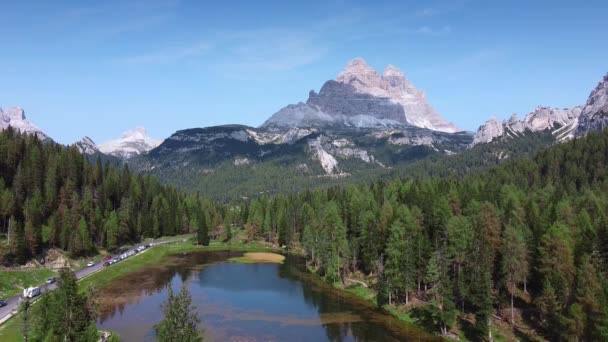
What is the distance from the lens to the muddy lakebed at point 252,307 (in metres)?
83.4

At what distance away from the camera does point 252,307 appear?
102250mm

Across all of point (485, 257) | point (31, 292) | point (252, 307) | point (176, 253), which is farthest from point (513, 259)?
point (176, 253)

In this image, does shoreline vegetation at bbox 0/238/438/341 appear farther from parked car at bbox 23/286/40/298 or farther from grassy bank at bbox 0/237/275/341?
parked car at bbox 23/286/40/298

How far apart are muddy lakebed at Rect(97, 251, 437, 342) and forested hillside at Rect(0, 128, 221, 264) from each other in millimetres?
23330

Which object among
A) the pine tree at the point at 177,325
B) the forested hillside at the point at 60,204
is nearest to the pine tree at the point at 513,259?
the pine tree at the point at 177,325

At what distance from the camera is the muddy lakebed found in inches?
3285

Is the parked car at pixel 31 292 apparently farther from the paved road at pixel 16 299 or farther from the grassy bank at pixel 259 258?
the grassy bank at pixel 259 258

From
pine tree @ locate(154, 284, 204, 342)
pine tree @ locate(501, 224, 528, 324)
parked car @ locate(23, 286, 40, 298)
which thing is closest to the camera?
pine tree @ locate(154, 284, 204, 342)

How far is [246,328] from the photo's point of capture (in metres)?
86.2

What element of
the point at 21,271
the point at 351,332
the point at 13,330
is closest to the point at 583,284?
the point at 351,332

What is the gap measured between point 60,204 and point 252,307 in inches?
3146

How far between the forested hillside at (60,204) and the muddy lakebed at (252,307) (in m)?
23.3

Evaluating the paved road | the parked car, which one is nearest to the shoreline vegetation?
the paved road

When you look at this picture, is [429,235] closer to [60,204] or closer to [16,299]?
[16,299]
